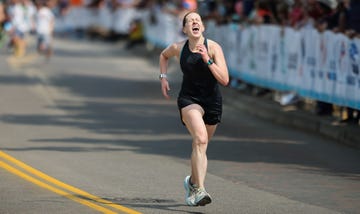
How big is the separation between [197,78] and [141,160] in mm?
3684

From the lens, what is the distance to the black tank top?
11.3 meters

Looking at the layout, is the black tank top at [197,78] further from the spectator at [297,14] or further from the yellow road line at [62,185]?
the spectator at [297,14]

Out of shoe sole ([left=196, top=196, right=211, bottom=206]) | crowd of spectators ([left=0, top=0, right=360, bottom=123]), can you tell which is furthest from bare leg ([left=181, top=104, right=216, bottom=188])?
crowd of spectators ([left=0, top=0, right=360, bottom=123])

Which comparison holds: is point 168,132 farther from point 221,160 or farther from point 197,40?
point 197,40

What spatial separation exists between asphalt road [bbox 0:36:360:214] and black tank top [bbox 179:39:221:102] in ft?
3.34

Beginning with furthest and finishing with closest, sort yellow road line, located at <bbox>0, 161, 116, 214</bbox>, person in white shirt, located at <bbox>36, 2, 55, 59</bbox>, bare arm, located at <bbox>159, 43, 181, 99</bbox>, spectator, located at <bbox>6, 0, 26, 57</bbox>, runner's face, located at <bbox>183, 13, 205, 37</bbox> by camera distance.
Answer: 1. spectator, located at <bbox>6, 0, 26, 57</bbox>
2. person in white shirt, located at <bbox>36, 2, 55, 59</bbox>
3. bare arm, located at <bbox>159, 43, 181, 99</bbox>
4. runner's face, located at <bbox>183, 13, 205, 37</bbox>
5. yellow road line, located at <bbox>0, 161, 116, 214</bbox>

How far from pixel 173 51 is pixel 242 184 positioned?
208 centimetres

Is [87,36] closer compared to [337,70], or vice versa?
[337,70]

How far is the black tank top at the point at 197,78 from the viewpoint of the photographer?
11.3 m

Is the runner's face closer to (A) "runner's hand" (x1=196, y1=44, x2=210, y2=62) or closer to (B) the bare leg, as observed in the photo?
(A) "runner's hand" (x1=196, y1=44, x2=210, y2=62)

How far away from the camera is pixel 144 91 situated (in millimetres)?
26547

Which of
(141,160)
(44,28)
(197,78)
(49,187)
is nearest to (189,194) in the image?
(197,78)

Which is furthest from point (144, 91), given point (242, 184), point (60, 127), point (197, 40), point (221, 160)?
point (197, 40)

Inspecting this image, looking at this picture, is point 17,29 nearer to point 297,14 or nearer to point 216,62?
point 297,14
